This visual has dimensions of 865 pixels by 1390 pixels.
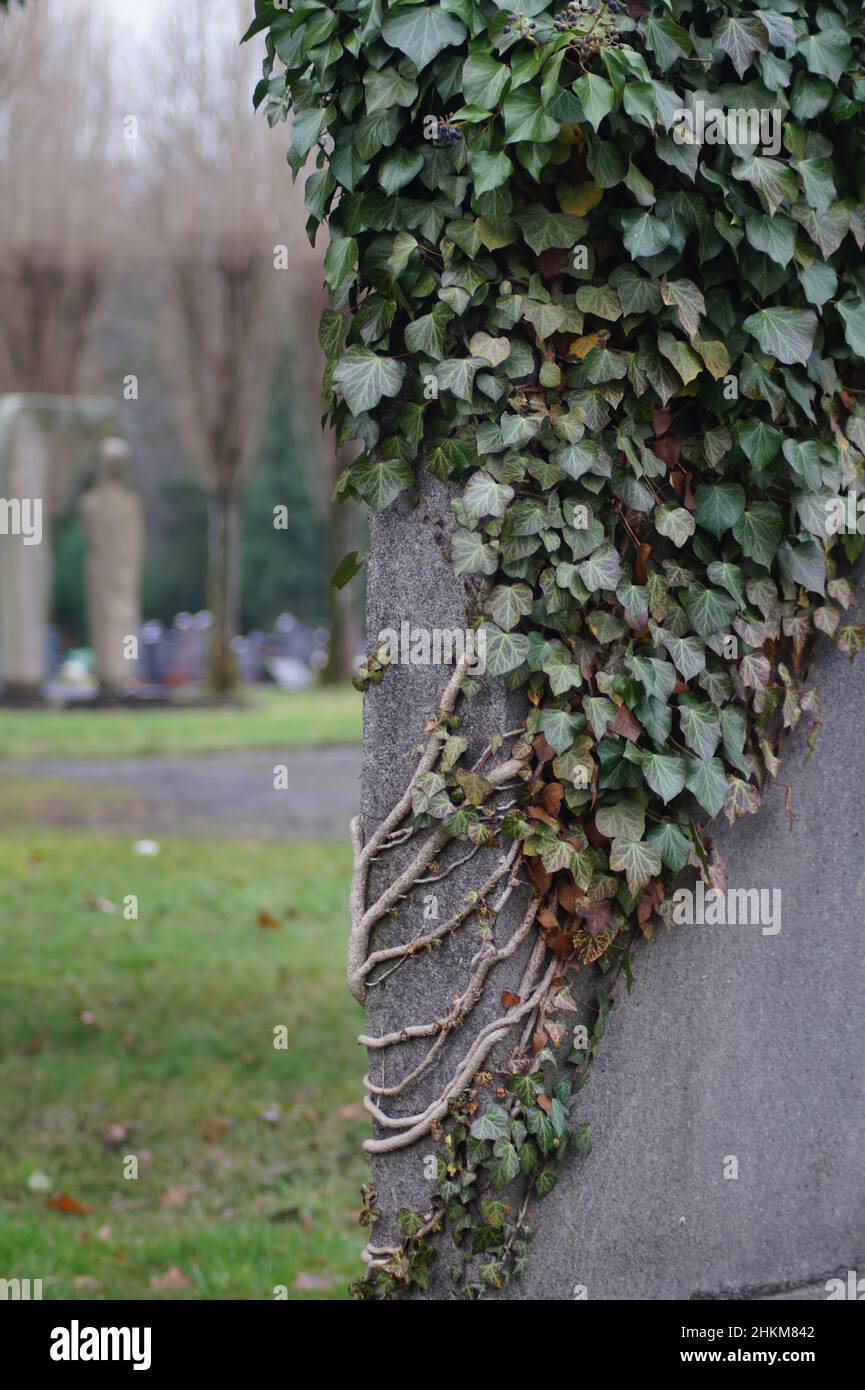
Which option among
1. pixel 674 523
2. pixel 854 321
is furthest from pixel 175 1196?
pixel 854 321

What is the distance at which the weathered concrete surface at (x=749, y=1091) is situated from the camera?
282 centimetres

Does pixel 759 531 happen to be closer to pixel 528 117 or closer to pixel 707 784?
pixel 707 784

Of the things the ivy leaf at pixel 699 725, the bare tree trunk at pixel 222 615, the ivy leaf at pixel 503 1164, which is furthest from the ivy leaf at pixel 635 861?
the bare tree trunk at pixel 222 615

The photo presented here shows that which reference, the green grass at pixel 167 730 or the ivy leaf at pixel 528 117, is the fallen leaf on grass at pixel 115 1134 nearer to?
the ivy leaf at pixel 528 117

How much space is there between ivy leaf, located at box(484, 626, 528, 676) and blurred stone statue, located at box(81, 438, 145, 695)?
14886 mm

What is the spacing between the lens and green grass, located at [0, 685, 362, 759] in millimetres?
12727

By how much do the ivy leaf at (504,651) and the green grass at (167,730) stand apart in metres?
10.2

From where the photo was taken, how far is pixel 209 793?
10523 mm

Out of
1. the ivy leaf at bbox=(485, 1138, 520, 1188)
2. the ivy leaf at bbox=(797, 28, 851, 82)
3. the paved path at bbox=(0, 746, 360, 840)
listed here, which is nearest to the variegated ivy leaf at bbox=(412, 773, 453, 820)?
the ivy leaf at bbox=(485, 1138, 520, 1188)

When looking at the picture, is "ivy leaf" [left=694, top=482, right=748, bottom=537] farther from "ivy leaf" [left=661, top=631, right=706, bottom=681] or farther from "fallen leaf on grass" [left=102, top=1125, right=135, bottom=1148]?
"fallen leaf on grass" [left=102, top=1125, right=135, bottom=1148]

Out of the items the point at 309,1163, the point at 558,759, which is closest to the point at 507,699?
the point at 558,759

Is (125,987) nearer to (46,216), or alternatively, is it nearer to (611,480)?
(611,480)

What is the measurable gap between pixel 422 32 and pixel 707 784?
1575 mm
